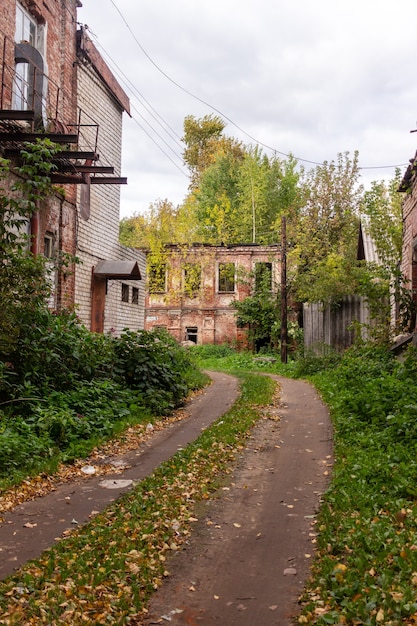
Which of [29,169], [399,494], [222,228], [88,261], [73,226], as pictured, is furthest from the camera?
[222,228]

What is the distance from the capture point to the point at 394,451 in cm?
702

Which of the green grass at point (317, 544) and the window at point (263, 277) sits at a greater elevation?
the window at point (263, 277)

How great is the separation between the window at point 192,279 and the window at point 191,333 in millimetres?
1741

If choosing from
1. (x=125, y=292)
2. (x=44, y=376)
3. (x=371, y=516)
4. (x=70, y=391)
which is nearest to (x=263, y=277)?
(x=125, y=292)

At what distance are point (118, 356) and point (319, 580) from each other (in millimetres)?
8954

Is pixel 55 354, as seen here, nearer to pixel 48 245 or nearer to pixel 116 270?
pixel 48 245

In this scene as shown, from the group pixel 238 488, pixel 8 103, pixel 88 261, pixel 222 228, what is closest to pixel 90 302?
pixel 88 261

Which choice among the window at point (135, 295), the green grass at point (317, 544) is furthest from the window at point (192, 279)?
the green grass at point (317, 544)

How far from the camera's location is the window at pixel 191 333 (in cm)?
3216

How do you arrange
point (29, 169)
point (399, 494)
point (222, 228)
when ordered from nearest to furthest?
point (399, 494)
point (29, 169)
point (222, 228)

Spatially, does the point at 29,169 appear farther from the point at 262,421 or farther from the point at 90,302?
the point at 90,302

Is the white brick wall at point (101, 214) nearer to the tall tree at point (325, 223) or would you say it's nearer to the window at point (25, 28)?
the window at point (25, 28)

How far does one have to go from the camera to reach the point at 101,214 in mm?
17234

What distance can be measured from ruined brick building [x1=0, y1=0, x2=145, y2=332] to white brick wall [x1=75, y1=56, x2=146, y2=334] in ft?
0.09
